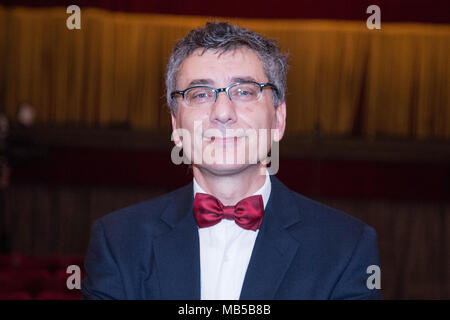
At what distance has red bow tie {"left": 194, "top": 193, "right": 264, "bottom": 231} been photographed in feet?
5.74

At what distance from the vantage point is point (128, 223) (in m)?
1.74

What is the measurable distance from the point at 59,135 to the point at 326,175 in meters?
3.54

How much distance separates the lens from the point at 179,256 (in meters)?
1.67

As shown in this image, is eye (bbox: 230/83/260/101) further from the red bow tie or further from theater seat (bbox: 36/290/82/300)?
theater seat (bbox: 36/290/82/300)

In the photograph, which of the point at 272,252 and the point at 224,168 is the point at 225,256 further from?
the point at 224,168

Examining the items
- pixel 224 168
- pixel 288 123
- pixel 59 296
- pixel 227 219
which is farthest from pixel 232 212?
pixel 288 123

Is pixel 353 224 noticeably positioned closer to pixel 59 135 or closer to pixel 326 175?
pixel 326 175

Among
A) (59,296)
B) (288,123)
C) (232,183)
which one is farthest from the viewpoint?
(288,123)

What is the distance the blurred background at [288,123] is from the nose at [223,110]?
515cm

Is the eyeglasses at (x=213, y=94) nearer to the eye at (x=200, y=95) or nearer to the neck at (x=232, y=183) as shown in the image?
the eye at (x=200, y=95)

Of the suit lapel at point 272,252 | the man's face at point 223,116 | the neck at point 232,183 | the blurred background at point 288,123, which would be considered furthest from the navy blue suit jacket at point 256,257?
the blurred background at point 288,123

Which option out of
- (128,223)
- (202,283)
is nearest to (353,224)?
(202,283)

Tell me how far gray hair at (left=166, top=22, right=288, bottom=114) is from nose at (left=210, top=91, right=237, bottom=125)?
15 centimetres

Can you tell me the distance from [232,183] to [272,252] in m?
0.26
